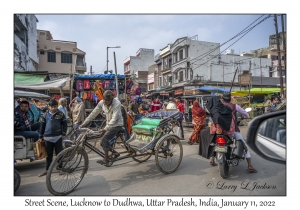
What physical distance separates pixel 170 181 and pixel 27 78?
24.1 ft

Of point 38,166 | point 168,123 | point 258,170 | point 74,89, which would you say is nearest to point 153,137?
point 168,123

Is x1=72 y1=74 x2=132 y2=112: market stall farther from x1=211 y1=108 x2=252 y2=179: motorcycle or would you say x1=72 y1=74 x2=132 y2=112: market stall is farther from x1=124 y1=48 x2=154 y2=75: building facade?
x1=124 y1=48 x2=154 y2=75: building facade

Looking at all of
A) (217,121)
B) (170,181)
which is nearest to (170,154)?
(170,181)

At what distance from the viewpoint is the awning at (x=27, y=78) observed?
298 inches

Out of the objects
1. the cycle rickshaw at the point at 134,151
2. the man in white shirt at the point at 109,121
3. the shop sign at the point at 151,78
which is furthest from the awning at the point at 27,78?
the shop sign at the point at 151,78

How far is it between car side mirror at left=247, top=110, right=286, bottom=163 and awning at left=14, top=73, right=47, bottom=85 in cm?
807

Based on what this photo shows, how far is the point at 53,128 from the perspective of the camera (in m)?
4.14

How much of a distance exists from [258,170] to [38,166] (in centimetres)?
501

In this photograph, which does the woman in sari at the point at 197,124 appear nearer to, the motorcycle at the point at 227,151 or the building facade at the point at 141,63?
the motorcycle at the point at 227,151

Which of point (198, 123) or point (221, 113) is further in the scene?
point (198, 123)

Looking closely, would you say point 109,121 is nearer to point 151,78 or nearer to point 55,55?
point 55,55

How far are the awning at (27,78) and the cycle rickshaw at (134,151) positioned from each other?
5.05 metres

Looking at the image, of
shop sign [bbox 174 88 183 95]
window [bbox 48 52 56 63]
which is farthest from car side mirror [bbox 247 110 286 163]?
shop sign [bbox 174 88 183 95]
